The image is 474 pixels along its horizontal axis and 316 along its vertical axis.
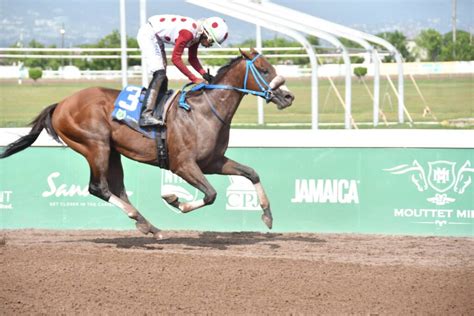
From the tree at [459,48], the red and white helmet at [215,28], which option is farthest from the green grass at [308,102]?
the red and white helmet at [215,28]

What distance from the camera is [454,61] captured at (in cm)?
2314

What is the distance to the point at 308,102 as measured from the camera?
2678 centimetres

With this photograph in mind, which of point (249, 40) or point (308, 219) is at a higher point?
point (249, 40)

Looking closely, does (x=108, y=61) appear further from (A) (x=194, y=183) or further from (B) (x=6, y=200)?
(A) (x=194, y=183)

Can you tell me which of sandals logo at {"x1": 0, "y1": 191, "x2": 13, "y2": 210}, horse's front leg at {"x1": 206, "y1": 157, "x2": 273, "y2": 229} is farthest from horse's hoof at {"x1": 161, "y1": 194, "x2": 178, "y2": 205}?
sandals logo at {"x1": 0, "y1": 191, "x2": 13, "y2": 210}

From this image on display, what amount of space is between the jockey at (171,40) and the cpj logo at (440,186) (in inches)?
124

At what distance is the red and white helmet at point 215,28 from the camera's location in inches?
357

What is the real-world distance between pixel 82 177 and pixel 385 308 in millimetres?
6108

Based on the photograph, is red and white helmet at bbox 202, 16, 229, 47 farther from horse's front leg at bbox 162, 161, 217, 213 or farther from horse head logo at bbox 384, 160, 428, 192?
horse head logo at bbox 384, 160, 428, 192

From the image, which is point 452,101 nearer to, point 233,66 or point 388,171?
point 388,171

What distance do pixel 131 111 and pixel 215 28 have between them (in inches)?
52.1

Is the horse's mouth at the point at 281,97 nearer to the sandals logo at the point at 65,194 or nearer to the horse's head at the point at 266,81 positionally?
the horse's head at the point at 266,81

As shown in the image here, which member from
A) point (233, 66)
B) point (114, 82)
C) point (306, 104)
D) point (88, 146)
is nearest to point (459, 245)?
point (233, 66)

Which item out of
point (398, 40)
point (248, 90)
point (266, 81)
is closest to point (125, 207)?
point (248, 90)
